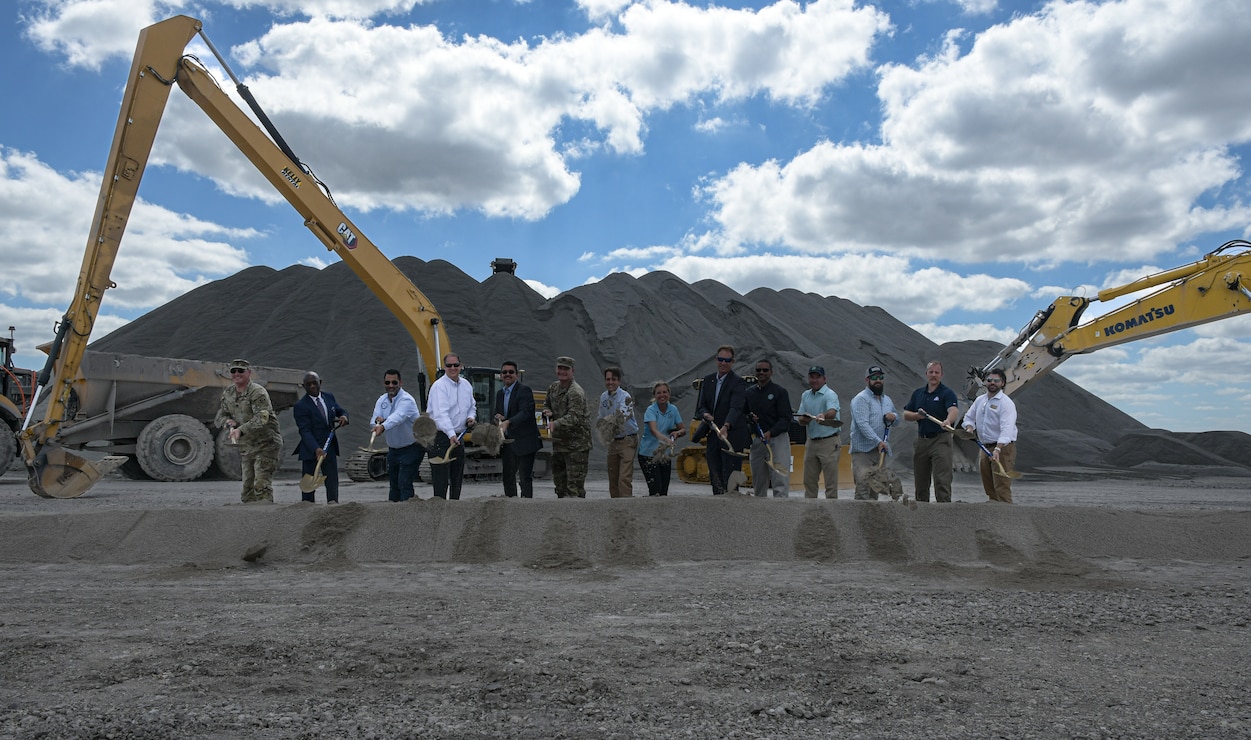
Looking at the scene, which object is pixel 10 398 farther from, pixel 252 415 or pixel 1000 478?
pixel 1000 478

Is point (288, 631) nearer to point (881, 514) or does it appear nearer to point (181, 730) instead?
point (181, 730)

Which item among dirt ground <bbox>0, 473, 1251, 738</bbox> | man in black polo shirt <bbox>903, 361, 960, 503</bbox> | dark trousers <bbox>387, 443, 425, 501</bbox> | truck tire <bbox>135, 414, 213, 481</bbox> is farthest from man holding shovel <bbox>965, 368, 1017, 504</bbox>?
truck tire <bbox>135, 414, 213, 481</bbox>

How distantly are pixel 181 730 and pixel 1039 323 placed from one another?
49.6 ft

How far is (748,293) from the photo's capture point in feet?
150

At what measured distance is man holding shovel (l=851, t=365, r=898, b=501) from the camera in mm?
8602

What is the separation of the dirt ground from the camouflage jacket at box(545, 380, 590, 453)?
126cm

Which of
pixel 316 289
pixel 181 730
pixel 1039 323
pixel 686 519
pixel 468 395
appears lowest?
pixel 181 730

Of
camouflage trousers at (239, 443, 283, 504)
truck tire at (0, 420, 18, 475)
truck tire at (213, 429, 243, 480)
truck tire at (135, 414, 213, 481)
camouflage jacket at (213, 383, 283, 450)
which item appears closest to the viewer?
camouflage jacket at (213, 383, 283, 450)

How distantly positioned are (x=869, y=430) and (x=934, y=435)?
58 centimetres

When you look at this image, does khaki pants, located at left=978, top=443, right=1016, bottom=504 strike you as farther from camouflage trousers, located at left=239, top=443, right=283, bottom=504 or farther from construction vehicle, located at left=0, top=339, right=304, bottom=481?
construction vehicle, located at left=0, top=339, right=304, bottom=481

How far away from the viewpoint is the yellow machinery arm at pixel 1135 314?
13.8 meters

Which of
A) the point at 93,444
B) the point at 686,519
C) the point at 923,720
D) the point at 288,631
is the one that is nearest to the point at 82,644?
the point at 288,631

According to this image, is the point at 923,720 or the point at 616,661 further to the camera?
the point at 616,661

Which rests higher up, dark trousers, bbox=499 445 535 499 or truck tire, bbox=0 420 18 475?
truck tire, bbox=0 420 18 475
